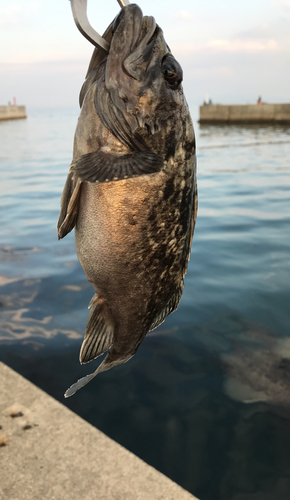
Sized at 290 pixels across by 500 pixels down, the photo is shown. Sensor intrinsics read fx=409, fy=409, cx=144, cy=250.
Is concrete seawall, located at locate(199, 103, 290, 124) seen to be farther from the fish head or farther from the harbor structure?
the fish head

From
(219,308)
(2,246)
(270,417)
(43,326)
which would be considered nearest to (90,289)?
(43,326)

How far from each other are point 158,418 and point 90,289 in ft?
10.1

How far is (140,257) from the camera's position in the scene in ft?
6.20

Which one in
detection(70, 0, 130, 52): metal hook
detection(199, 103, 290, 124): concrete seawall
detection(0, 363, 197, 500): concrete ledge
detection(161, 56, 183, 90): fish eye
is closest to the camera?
detection(70, 0, 130, 52): metal hook

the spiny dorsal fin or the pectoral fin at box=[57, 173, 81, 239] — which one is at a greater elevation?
the pectoral fin at box=[57, 173, 81, 239]

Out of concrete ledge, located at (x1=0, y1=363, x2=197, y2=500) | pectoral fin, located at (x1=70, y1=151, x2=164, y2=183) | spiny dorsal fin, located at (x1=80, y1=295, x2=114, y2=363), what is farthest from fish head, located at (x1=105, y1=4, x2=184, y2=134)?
concrete ledge, located at (x1=0, y1=363, x2=197, y2=500)

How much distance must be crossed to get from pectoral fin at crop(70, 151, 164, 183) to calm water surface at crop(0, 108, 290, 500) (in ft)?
9.10

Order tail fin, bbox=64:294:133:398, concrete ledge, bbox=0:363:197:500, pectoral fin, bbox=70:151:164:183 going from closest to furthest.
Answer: pectoral fin, bbox=70:151:164:183 < tail fin, bbox=64:294:133:398 < concrete ledge, bbox=0:363:197:500

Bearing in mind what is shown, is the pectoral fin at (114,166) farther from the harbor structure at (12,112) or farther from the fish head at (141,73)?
the harbor structure at (12,112)

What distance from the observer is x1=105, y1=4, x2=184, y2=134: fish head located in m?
1.66

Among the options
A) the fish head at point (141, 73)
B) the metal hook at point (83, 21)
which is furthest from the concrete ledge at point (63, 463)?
the metal hook at point (83, 21)

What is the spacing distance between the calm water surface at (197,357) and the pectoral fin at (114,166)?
9.10 feet

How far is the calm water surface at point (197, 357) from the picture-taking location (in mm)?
3520

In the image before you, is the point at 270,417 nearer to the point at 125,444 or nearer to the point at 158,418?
the point at 158,418
